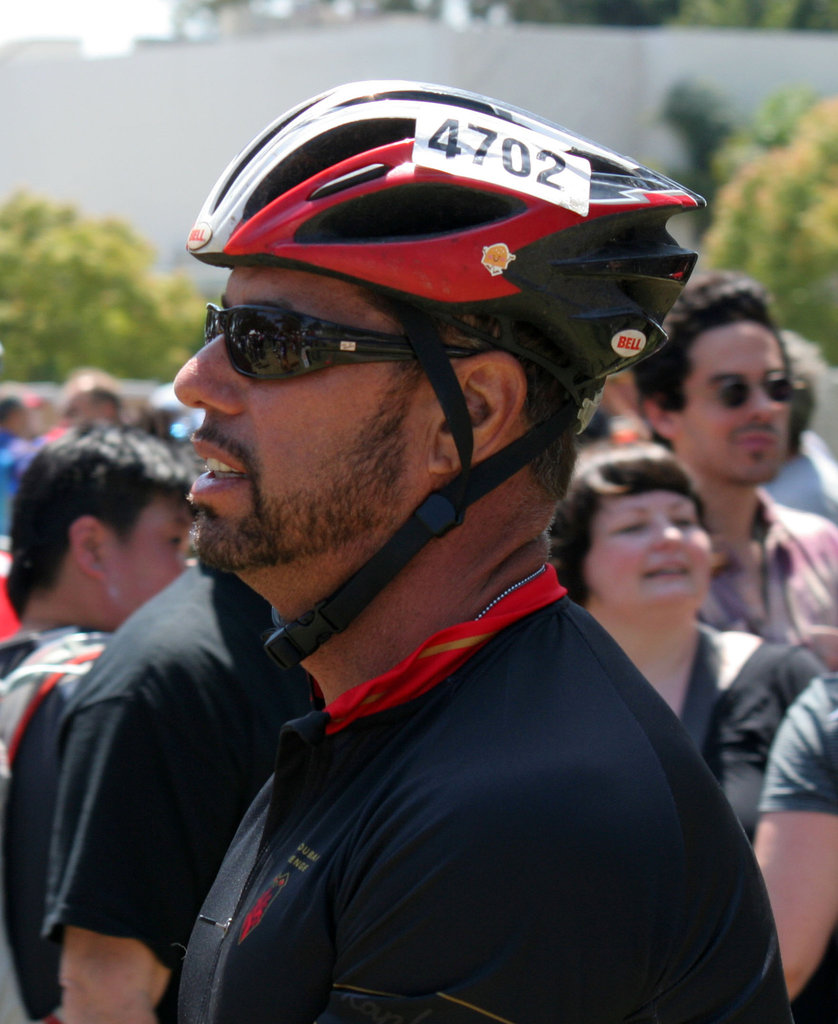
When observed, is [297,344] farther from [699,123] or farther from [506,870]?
[699,123]

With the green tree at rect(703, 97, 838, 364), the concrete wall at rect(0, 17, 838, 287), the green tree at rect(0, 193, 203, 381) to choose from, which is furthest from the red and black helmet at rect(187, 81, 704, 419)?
the concrete wall at rect(0, 17, 838, 287)

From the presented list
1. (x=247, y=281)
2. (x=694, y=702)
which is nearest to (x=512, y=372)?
(x=247, y=281)

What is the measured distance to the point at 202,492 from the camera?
1.84 meters

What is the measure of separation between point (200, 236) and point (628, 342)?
0.62 m

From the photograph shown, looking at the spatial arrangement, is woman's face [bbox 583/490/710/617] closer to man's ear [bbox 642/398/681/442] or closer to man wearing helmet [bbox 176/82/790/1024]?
man's ear [bbox 642/398/681/442]

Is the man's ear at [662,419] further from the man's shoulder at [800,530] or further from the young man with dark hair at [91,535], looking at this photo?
the young man with dark hair at [91,535]

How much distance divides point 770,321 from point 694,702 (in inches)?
63.0

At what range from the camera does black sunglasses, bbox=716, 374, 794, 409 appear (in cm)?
422

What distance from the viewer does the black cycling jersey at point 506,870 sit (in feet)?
4.51

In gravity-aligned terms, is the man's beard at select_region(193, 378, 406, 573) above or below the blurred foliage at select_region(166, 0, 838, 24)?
below

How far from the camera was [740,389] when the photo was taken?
4230mm

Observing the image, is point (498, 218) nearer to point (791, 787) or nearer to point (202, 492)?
point (202, 492)

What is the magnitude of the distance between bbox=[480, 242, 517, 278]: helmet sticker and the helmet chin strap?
103 millimetres

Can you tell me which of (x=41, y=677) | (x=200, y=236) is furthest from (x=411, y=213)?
(x=41, y=677)
